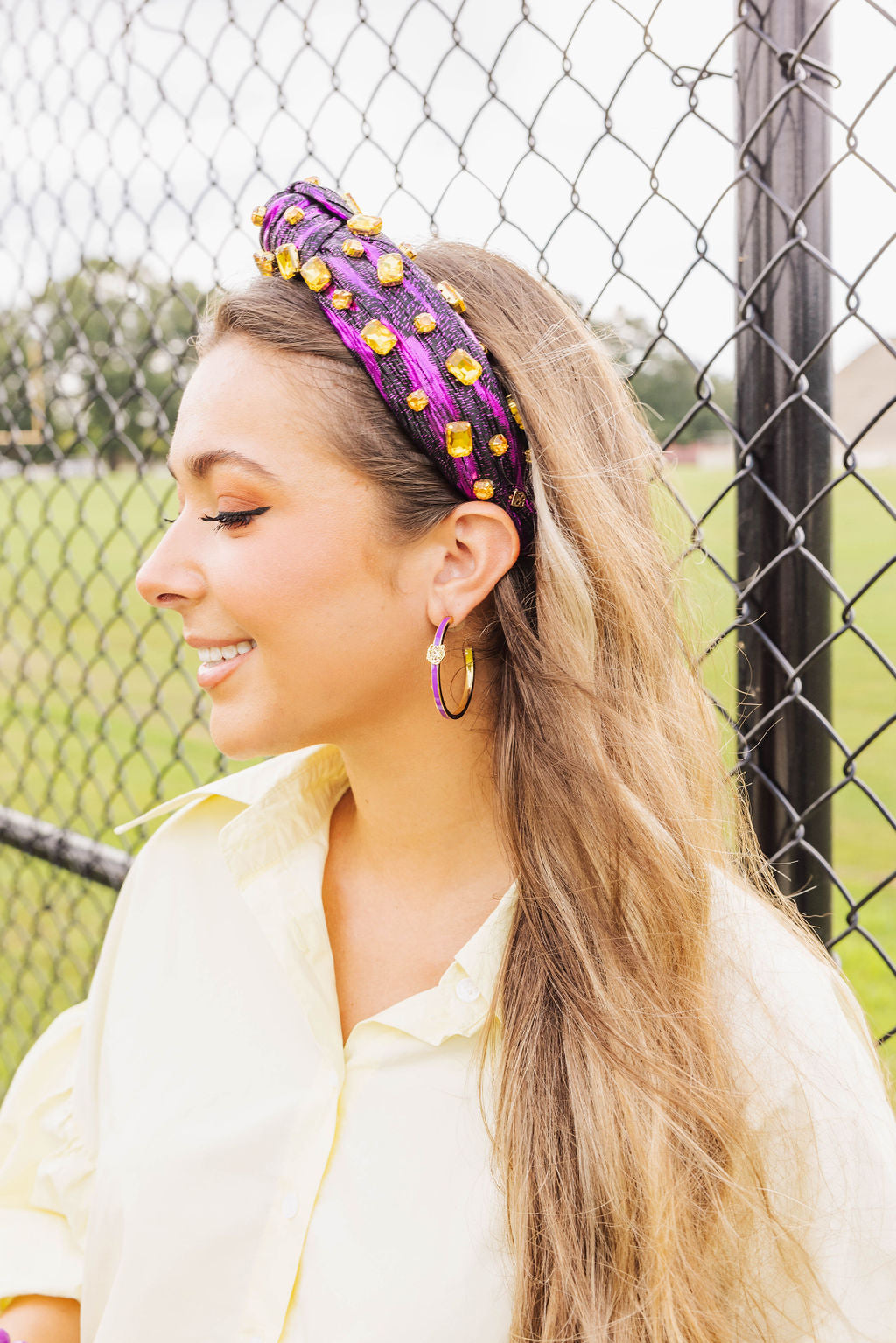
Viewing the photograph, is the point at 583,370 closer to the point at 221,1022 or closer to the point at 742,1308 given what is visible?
the point at 221,1022

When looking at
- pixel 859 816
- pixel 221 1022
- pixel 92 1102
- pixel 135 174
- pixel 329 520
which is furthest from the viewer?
pixel 859 816

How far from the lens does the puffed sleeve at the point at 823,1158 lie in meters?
1.02

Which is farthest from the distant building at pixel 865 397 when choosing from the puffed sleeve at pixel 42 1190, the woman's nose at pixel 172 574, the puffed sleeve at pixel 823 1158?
the puffed sleeve at pixel 42 1190

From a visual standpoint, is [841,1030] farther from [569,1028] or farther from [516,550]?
[516,550]

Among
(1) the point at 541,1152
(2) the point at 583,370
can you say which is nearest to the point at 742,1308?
(1) the point at 541,1152

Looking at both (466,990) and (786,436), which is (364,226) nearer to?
(786,436)

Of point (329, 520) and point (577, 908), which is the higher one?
point (329, 520)

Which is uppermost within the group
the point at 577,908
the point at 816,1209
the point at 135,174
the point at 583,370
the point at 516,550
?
the point at 135,174

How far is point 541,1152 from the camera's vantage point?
106 cm

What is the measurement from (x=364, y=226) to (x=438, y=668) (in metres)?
0.50

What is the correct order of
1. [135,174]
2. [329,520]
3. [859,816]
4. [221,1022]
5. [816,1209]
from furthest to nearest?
1. [859,816]
2. [135,174]
3. [221,1022]
4. [329,520]
5. [816,1209]

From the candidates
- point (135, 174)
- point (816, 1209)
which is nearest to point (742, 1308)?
point (816, 1209)

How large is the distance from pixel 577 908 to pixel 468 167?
1.03 meters

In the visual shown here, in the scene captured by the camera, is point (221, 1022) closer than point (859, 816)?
Yes
